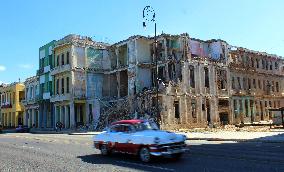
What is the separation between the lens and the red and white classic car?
1280 cm

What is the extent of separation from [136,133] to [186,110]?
2922 centimetres

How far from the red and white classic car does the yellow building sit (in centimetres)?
5286

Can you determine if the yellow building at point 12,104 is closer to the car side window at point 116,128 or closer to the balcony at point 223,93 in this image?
the balcony at point 223,93

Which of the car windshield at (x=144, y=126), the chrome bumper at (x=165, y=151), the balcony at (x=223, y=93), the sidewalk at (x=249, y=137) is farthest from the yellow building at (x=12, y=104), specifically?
the chrome bumper at (x=165, y=151)

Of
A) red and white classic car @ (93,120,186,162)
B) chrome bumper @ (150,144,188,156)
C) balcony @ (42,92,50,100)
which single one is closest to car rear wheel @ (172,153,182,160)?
red and white classic car @ (93,120,186,162)

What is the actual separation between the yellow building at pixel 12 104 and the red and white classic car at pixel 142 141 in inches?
2081

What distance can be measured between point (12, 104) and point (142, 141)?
195 feet

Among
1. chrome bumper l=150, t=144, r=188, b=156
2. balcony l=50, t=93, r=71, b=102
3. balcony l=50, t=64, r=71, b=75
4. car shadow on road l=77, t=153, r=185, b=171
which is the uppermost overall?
balcony l=50, t=64, r=71, b=75

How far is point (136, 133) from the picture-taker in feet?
45.6

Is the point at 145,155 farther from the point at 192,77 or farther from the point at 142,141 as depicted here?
the point at 192,77

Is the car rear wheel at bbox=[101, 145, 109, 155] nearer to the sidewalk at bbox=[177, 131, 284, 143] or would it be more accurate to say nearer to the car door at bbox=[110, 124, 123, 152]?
the car door at bbox=[110, 124, 123, 152]

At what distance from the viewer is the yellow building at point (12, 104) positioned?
214 feet

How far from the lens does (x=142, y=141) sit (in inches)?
521

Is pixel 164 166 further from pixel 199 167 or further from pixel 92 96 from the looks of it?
pixel 92 96
